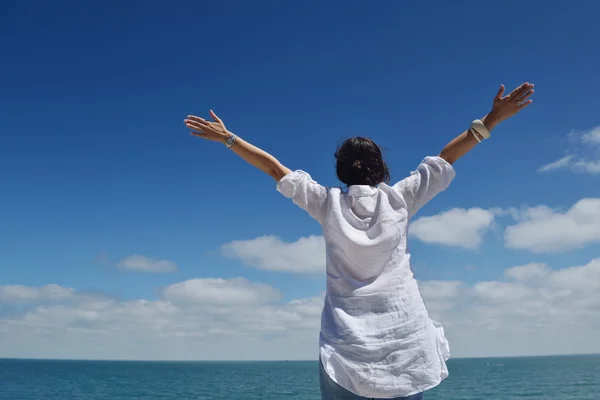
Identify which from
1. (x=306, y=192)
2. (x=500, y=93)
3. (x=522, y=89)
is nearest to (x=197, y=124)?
(x=306, y=192)

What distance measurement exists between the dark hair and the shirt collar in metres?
0.07

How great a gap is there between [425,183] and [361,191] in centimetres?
31

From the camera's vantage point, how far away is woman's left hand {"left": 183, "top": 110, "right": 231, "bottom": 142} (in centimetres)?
256

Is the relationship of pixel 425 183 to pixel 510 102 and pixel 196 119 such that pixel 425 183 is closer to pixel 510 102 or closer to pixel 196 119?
pixel 510 102

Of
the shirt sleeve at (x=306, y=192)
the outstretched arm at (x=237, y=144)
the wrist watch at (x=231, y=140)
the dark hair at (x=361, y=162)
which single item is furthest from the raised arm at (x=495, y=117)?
the wrist watch at (x=231, y=140)

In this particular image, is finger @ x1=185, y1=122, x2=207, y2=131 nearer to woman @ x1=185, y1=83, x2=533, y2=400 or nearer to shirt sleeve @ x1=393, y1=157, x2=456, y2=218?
woman @ x1=185, y1=83, x2=533, y2=400

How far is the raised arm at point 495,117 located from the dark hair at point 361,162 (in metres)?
0.35

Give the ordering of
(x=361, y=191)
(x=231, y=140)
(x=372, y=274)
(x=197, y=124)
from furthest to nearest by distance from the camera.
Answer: (x=197, y=124)
(x=231, y=140)
(x=361, y=191)
(x=372, y=274)

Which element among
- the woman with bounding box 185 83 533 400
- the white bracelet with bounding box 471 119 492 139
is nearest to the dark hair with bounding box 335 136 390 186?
the woman with bounding box 185 83 533 400

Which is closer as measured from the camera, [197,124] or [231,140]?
[231,140]

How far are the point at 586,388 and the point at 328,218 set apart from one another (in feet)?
267

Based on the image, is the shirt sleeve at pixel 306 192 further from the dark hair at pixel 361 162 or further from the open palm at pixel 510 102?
the open palm at pixel 510 102

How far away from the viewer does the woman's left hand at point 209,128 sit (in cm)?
256

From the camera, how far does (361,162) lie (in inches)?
89.9
